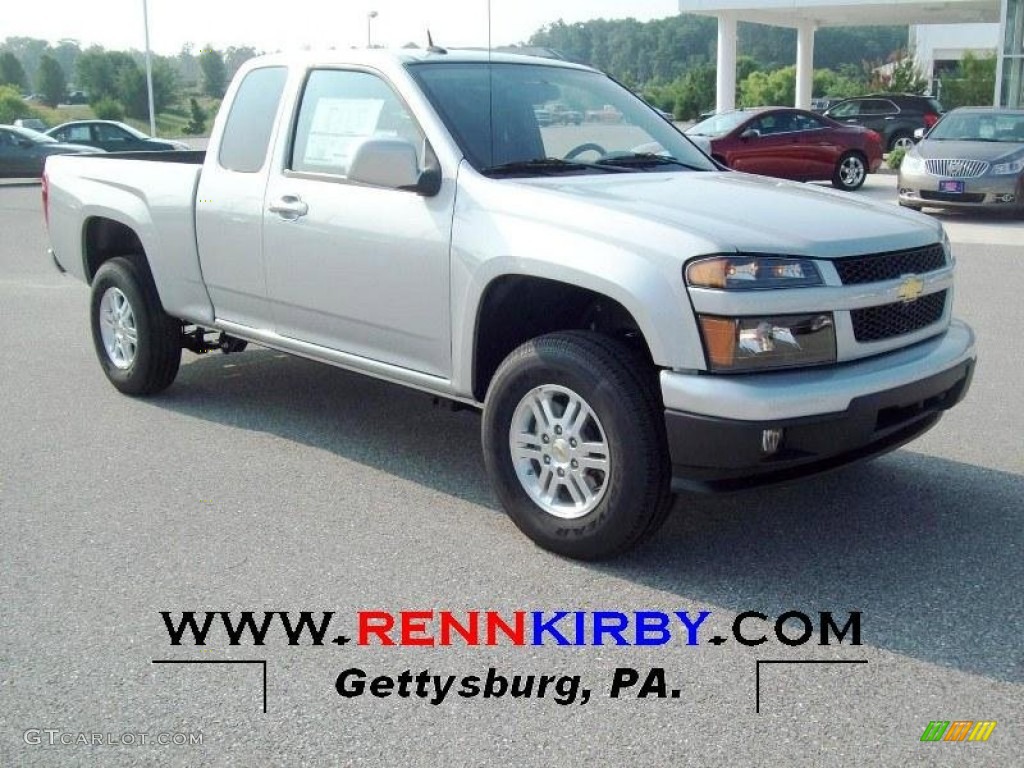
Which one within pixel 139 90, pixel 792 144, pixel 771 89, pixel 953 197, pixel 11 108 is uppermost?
pixel 139 90

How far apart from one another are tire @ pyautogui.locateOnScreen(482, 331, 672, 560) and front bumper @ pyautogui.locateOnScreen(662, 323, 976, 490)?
13 cm

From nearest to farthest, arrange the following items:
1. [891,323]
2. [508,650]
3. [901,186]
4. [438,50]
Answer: [508,650], [891,323], [438,50], [901,186]

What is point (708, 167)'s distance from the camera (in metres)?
5.75

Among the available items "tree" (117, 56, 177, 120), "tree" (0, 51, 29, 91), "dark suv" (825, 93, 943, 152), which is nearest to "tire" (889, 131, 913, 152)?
"dark suv" (825, 93, 943, 152)

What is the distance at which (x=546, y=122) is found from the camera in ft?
18.0

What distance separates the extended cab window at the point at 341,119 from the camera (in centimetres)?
527

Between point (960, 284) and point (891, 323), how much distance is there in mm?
6844

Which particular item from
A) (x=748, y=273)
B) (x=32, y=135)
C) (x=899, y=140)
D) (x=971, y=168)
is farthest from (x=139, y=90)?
(x=748, y=273)

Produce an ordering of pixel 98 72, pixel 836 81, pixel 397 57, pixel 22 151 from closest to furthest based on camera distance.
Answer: pixel 397 57 → pixel 22 151 → pixel 836 81 → pixel 98 72

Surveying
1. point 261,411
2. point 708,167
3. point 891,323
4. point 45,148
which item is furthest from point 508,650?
point 45,148

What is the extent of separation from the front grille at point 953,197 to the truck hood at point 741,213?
1135 centimetres

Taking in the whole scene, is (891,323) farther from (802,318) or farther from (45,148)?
(45,148)

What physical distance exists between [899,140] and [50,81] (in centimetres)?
5518

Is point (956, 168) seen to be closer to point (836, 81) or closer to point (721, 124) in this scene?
point (721, 124)
